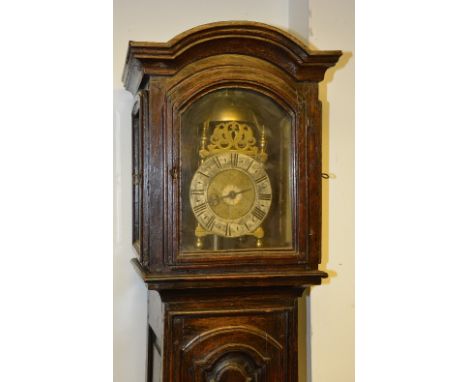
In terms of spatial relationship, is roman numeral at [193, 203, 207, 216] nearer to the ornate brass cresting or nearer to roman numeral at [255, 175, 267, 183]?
the ornate brass cresting

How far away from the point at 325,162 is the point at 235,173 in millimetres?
605

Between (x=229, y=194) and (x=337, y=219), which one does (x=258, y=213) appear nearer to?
(x=229, y=194)

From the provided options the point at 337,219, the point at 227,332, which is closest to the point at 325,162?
the point at 337,219

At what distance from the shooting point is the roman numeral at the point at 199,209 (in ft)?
5.58

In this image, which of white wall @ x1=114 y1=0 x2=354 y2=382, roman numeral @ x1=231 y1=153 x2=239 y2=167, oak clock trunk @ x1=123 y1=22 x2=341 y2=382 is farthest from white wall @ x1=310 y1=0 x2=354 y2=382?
roman numeral @ x1=231 y1=153 x2=239 y2=167

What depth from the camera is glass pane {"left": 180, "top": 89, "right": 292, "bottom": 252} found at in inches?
66.7

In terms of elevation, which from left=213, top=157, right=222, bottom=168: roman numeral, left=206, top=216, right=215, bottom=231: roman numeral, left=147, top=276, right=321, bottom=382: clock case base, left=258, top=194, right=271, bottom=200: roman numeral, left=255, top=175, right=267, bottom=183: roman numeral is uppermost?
left=213, top=157, right=222, bottom=168: roman numeral

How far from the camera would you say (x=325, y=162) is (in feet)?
7.31

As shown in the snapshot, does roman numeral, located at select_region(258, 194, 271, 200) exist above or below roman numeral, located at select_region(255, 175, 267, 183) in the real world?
below

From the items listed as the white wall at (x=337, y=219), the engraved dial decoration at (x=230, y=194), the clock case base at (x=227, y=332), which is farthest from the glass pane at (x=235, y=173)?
the white wall at (x=337, y=219)

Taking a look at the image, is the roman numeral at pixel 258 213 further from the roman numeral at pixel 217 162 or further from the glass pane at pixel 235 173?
the roman numeral at pixel 217 162

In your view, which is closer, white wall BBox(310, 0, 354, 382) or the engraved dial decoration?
the engraved dial decoration
